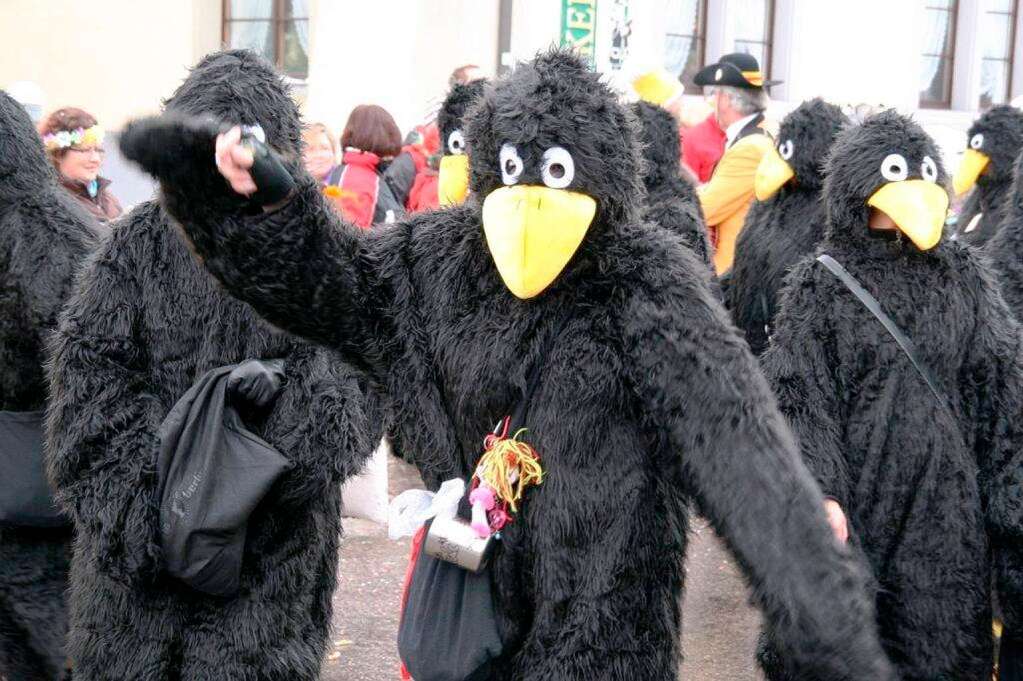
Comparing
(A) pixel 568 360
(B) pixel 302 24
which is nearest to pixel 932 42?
(B) pixel 302 24

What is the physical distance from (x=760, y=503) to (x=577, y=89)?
900 millimetres

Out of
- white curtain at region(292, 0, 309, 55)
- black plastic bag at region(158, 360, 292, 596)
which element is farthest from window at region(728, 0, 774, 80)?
black plastic bag at region(158, 360, 292, 596)

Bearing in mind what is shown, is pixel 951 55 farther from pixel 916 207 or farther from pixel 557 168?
pixel 557 168

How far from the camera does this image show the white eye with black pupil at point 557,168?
276 centimetres

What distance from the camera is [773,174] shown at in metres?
6.46

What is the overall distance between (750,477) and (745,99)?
6302 mm

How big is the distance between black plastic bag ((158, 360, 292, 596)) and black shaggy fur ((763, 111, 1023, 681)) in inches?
56.5

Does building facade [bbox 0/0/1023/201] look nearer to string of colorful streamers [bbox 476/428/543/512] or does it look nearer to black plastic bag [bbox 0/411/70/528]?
black plastic bag [bbox 0/411/70/528]

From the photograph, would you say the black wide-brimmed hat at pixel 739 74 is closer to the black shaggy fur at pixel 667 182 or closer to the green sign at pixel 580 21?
the green sign at pixel 580 21

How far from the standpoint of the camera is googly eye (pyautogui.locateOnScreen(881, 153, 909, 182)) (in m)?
3.97

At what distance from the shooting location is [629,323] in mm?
2754

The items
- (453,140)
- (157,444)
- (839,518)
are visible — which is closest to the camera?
(157,444)

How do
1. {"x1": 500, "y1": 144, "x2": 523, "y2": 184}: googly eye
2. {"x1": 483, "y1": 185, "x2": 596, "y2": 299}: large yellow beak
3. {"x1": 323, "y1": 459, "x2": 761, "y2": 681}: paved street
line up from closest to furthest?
{"x1": 483, "y1": 185, "x2": 596, "y2": 299}: large yellow beak → {"x1": 500, "y1": 144, "x2": 523, "y2": 184}: googly eye → {"x1": 323, "y1": 459, "x2": 761, "y2": 681}: paved street

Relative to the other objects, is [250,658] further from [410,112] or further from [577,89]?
[410,112]
